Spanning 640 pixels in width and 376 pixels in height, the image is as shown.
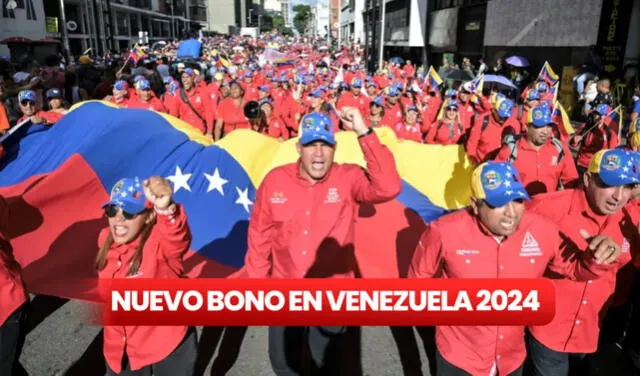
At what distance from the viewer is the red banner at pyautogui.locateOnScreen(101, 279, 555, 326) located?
257cm

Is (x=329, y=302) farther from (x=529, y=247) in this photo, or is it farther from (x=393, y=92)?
(x=393, y=92)

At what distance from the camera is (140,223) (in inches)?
111

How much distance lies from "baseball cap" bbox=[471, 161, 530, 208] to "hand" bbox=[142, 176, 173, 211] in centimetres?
167

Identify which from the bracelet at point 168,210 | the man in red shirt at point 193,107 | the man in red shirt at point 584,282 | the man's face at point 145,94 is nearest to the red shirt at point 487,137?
the man in red shirt at point 584,282

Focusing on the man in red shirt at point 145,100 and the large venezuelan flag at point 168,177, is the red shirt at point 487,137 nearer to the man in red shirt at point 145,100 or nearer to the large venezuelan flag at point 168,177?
the large venezuelan flag at point 168,177

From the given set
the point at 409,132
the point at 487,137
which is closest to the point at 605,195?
the point at 487,137

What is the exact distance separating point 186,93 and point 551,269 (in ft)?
28.2

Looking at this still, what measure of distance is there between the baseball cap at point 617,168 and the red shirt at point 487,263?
17.7 inches

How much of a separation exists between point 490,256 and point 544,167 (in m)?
2.65

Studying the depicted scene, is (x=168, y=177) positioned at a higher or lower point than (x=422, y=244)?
lower

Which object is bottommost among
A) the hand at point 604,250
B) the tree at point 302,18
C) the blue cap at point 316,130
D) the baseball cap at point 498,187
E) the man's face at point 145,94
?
the hand at point 604,250

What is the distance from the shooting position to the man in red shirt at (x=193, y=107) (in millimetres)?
9320

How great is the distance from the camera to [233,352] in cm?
461

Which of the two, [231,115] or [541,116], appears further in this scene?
[231,115]
